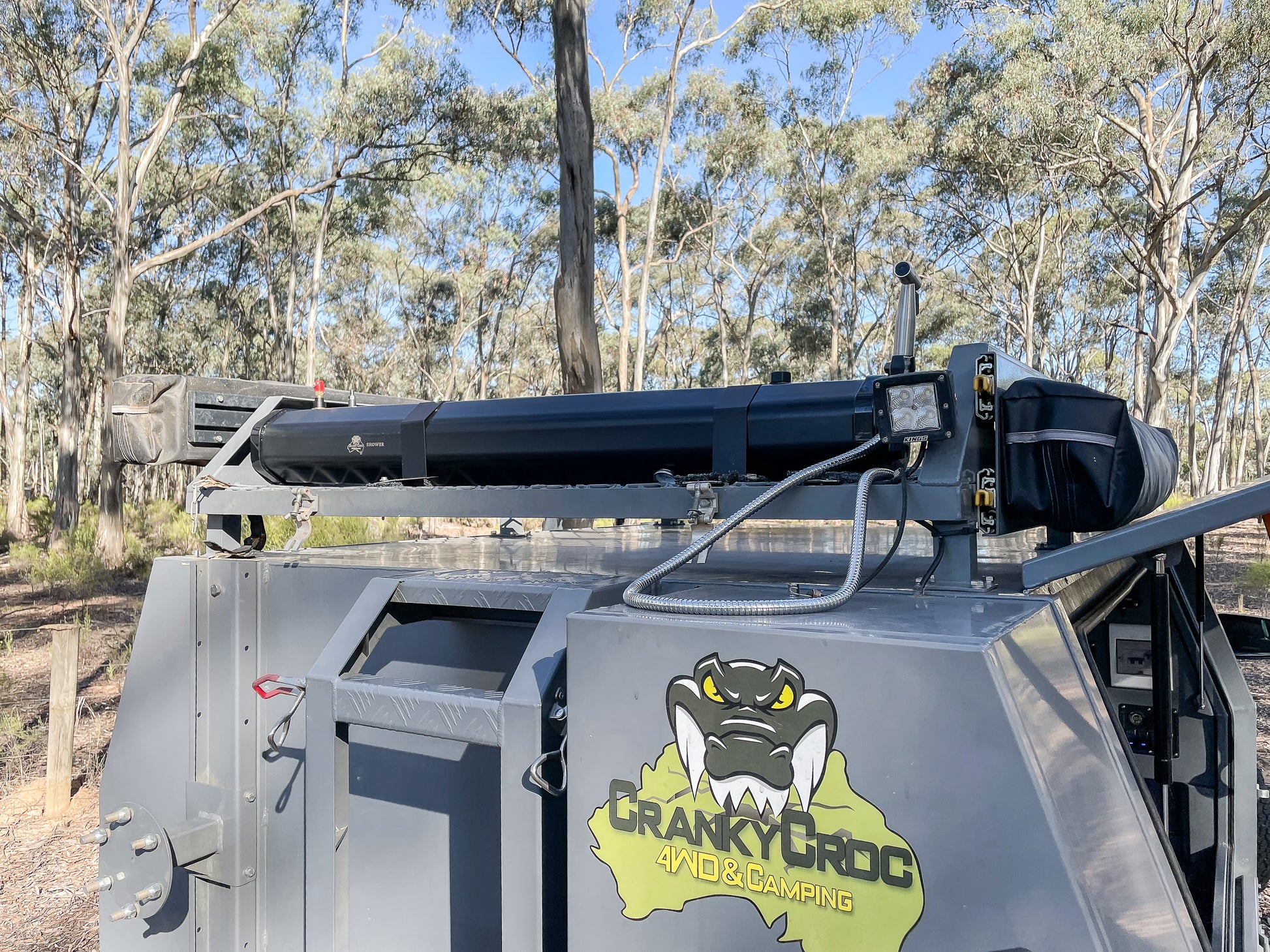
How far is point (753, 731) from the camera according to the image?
1180 millimetres

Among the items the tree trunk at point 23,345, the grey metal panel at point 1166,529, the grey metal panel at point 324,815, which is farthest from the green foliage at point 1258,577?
the tree trunk at point 23,345

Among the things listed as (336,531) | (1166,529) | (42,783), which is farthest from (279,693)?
(336,531)

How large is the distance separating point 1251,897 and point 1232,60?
55.0 ft

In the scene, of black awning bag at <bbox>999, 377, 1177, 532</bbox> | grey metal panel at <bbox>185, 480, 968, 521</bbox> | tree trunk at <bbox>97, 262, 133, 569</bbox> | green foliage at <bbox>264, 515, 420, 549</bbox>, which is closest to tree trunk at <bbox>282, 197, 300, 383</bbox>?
tree trunk at <bbox>97, 262, 133, 569</bbox>

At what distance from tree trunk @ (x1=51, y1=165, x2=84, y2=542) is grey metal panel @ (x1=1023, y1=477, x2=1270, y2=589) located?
56.9 ft

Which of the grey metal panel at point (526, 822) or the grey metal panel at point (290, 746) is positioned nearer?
the grey metal panel at point (526, 822)

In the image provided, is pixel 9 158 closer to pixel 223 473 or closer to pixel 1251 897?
pixel 223 473

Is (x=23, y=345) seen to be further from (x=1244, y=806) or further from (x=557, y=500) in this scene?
(x=1244, y=806)

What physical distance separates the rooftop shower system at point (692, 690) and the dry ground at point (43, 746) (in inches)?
86.7

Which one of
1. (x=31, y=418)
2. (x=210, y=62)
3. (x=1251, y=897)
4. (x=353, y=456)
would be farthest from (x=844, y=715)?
(x=31, y=418)

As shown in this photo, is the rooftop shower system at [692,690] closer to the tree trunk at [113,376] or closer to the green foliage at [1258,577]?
the green foliage at [1258,577]

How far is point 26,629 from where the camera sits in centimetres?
934

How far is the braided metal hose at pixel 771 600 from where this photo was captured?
1256 mm

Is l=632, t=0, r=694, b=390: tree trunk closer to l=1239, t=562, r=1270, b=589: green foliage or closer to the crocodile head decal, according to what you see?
l=1239, t=562, r=1270, b=589: green foliage
